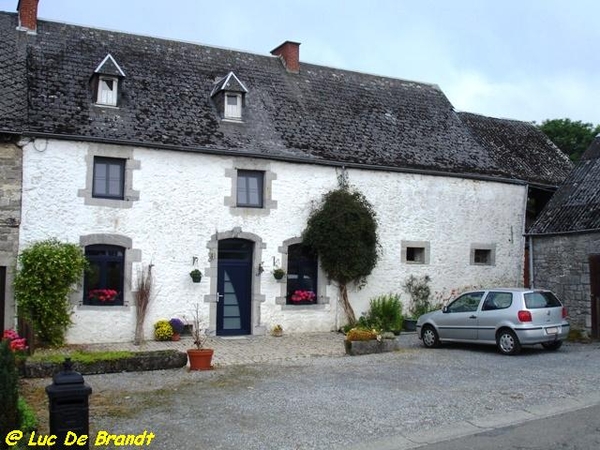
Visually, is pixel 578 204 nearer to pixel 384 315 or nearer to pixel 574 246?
pixel 574 246

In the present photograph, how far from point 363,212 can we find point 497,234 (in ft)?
17.7

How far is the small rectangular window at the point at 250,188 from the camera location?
17.1m

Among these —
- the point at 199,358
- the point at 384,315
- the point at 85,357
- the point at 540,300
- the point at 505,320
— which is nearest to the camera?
the point at 85,357

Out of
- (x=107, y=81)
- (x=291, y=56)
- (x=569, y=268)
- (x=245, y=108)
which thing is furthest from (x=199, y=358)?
(x=291, y=56)

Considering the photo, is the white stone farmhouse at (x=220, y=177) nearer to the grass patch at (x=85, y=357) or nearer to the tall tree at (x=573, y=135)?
the grass patch at (x=85, y=357)

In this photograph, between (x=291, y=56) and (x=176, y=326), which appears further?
(x=291, y=56)

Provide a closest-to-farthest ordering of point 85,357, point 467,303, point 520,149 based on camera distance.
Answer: point 85,357
point 467,303
point 520,149

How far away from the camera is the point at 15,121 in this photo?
14758 millimetres

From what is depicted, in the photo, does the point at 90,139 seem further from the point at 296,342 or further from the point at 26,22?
the point at 296,342

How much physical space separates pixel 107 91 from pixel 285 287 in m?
6.82

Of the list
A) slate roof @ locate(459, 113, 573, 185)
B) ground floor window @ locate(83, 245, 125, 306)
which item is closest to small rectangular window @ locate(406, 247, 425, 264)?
slate roof @ locate(459, 113, 573, 185)

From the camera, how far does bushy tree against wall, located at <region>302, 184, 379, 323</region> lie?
1730cm

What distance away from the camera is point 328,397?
920cm

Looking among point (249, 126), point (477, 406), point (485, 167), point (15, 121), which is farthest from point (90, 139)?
point (485, 167)
